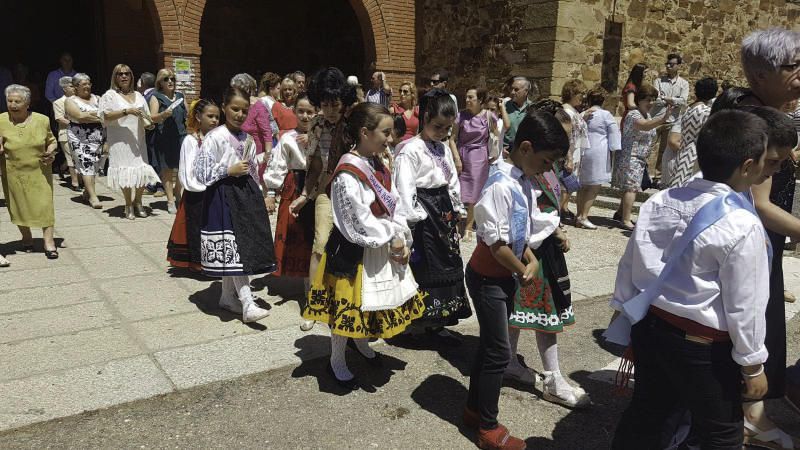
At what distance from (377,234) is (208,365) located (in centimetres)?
138

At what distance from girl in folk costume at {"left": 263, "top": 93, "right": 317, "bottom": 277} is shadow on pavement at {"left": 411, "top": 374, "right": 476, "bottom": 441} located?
4.98ft

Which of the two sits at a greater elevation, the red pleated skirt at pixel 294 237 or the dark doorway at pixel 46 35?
the dark doorway at pixel 46 35

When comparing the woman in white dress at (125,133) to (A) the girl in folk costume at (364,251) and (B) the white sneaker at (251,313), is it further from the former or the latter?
(A) the girl in folk costume at (364,251)

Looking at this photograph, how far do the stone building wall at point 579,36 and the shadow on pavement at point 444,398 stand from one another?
8.59m

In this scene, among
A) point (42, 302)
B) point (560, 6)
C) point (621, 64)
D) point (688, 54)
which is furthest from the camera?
point (688, 54)

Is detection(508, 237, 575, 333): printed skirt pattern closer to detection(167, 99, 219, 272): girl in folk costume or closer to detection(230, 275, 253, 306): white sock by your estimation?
detection(230, 275, 253, 306): white sock

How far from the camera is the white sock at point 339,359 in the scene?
340cm

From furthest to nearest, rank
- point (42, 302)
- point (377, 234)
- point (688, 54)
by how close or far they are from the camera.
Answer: point (688, 54) < point (42, 302) < point (377, 234)

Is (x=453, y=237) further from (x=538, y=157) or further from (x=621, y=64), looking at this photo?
(x=621, y=64)

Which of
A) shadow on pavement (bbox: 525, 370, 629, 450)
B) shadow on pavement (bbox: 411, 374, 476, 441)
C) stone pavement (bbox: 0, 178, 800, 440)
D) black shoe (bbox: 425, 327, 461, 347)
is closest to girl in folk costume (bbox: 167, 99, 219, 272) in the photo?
stone pavement (bbox: 0, 178, 800, 440)

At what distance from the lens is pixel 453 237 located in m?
3.94

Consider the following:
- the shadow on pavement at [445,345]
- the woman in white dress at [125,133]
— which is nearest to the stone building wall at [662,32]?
the woman in white dress at [125,133]

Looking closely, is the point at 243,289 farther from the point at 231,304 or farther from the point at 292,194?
the point at 292,194

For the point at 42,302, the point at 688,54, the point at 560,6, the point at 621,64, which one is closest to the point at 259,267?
the point at 42,302
